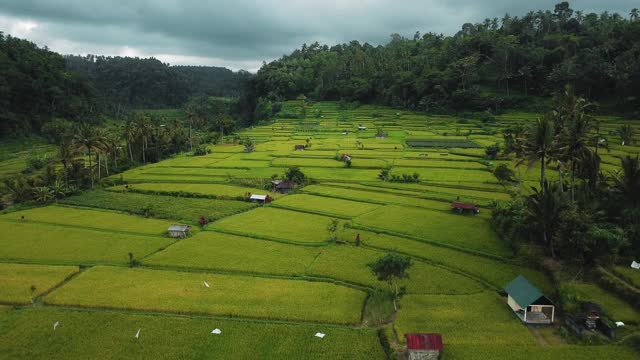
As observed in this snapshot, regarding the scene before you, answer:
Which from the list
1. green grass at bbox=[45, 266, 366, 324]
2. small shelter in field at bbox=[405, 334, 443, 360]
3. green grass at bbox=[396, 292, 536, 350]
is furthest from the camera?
green grass at bbox=[45, 266, 366, 324]

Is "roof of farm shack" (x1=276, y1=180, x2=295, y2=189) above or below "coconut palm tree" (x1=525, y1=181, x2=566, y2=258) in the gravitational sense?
below

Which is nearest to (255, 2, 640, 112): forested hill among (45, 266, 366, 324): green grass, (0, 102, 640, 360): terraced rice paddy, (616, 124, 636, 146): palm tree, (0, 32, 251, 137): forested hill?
(616, 124, 636, 146): palm tree

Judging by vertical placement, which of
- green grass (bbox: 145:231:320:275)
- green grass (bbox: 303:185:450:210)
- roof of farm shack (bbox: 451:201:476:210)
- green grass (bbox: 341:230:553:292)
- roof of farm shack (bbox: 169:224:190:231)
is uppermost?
roof of farm shack (bbox: 451:201:476:210)

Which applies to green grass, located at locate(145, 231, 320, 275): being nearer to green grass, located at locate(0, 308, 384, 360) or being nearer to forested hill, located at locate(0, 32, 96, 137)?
green grass, located at locate(0, 308, 384, 360)

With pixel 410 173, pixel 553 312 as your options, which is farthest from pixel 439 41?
pixel 553 312

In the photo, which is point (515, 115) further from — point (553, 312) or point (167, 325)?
point (167, 325)

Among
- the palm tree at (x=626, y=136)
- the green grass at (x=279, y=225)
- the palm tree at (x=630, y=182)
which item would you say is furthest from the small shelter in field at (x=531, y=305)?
the palm tree at (x=626, y=136)

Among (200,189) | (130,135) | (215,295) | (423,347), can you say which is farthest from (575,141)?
(130,135)
